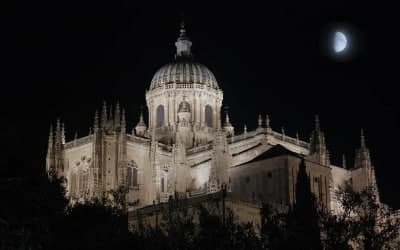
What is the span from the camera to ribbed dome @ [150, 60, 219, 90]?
89.5 metres

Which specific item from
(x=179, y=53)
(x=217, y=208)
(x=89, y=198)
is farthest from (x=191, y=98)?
(x=217, y=208)

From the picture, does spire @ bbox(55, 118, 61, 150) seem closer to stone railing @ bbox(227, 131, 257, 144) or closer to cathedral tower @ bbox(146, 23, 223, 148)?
cathedral tower @ bbox(146, 23, 223, 148)

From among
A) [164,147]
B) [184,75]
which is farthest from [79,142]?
[184,75]

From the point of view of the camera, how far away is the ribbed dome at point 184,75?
89.5 m

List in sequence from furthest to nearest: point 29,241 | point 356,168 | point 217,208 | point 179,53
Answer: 1. point 179,53
2. point 356,168
3. point 217,208
4. point 29,241

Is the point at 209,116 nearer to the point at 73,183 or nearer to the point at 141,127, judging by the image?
the point at 141,127

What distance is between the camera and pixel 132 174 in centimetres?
7919

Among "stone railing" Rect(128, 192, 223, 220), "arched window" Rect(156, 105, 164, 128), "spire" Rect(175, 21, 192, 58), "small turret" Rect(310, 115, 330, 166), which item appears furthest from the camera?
"spire" Rect(175, 21, 192, 58)

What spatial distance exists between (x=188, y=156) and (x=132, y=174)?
643 cm

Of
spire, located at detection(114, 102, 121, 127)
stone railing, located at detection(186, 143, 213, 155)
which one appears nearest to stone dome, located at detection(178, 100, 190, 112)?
stone railing, located at detection(186, 143, 213, 155)

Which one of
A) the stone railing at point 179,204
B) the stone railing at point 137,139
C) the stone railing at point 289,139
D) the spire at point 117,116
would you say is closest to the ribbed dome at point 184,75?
the stone railing at point 137,139

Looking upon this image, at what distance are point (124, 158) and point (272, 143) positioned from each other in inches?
552

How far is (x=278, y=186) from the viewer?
71.6 meters

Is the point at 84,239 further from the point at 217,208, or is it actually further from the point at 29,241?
the point at 217,208
